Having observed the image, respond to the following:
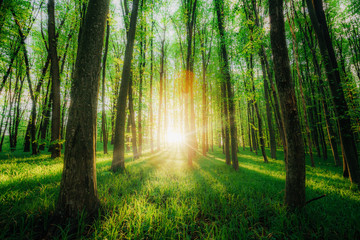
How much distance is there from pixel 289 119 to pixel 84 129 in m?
4.53

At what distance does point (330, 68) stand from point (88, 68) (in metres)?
8.82

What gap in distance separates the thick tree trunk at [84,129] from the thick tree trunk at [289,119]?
421 cm

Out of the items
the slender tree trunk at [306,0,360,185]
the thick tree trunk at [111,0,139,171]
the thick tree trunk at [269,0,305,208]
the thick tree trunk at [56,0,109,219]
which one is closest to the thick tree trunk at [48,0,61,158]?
the thick tree trunk at [111,0,139,171]

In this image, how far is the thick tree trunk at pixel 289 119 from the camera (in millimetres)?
2963

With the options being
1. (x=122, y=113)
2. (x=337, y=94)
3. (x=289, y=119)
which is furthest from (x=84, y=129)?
(x=337, y=94)

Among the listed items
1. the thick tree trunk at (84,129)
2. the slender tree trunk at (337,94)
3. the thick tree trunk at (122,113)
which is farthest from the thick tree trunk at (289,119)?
the thick tree trunk at (122,113)

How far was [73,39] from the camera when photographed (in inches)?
404

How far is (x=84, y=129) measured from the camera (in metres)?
2.43

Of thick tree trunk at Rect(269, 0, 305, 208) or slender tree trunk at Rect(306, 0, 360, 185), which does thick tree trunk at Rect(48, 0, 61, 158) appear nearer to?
thick tree trunk at Rect(269, 0, 305, 208)

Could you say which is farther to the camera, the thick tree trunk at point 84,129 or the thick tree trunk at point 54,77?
the thick tree trunk at point 54,77

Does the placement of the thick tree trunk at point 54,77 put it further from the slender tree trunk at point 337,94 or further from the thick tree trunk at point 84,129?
the slender tree trunk at point 337,94

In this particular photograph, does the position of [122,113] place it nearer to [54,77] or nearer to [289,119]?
[54,77]

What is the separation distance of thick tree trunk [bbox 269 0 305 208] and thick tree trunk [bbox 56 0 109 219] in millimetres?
4210

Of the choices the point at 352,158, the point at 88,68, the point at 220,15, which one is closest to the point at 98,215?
the point at 88,68
